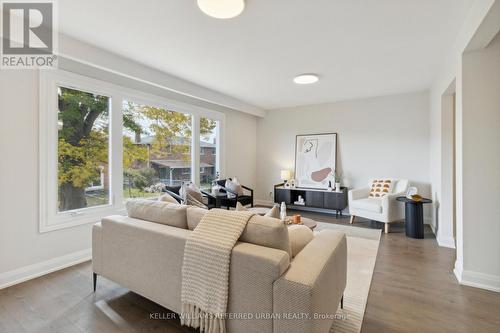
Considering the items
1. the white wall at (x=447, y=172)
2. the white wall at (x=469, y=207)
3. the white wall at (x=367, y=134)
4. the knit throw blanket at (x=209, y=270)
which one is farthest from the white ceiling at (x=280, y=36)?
the knit throw blanket at (x=209, y=270)

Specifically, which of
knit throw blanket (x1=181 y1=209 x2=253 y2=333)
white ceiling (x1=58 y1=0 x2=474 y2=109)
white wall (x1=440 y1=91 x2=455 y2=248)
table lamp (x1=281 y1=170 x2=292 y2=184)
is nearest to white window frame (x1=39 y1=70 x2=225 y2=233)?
white ceiling (x1=58 y1=0 x2=474 y2=109)

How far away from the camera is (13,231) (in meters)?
2.55

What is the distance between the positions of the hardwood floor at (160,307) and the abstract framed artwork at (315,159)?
116 inches

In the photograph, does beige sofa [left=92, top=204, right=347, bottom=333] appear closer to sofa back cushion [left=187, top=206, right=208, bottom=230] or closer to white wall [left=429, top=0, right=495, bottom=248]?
sofa back cushion [left=187, top=206, right=208, bottom=230]

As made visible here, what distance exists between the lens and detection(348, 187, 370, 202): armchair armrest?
4.73 meters

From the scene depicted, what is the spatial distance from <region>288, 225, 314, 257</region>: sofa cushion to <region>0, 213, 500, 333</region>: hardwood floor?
2.60ft

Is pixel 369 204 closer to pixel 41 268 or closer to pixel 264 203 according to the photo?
pixel 264 203

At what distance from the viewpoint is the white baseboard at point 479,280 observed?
2344 millimetres

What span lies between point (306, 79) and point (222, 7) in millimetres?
2165

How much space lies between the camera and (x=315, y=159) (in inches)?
227

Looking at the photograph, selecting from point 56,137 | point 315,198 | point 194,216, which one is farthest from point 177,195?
point 315,198

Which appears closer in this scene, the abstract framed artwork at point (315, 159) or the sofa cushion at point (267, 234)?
the sofa cushion at point (267, 234)

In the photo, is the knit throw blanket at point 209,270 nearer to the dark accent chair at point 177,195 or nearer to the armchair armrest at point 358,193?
the dark accent chair at point 177,195

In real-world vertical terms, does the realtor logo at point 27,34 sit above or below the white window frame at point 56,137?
above
